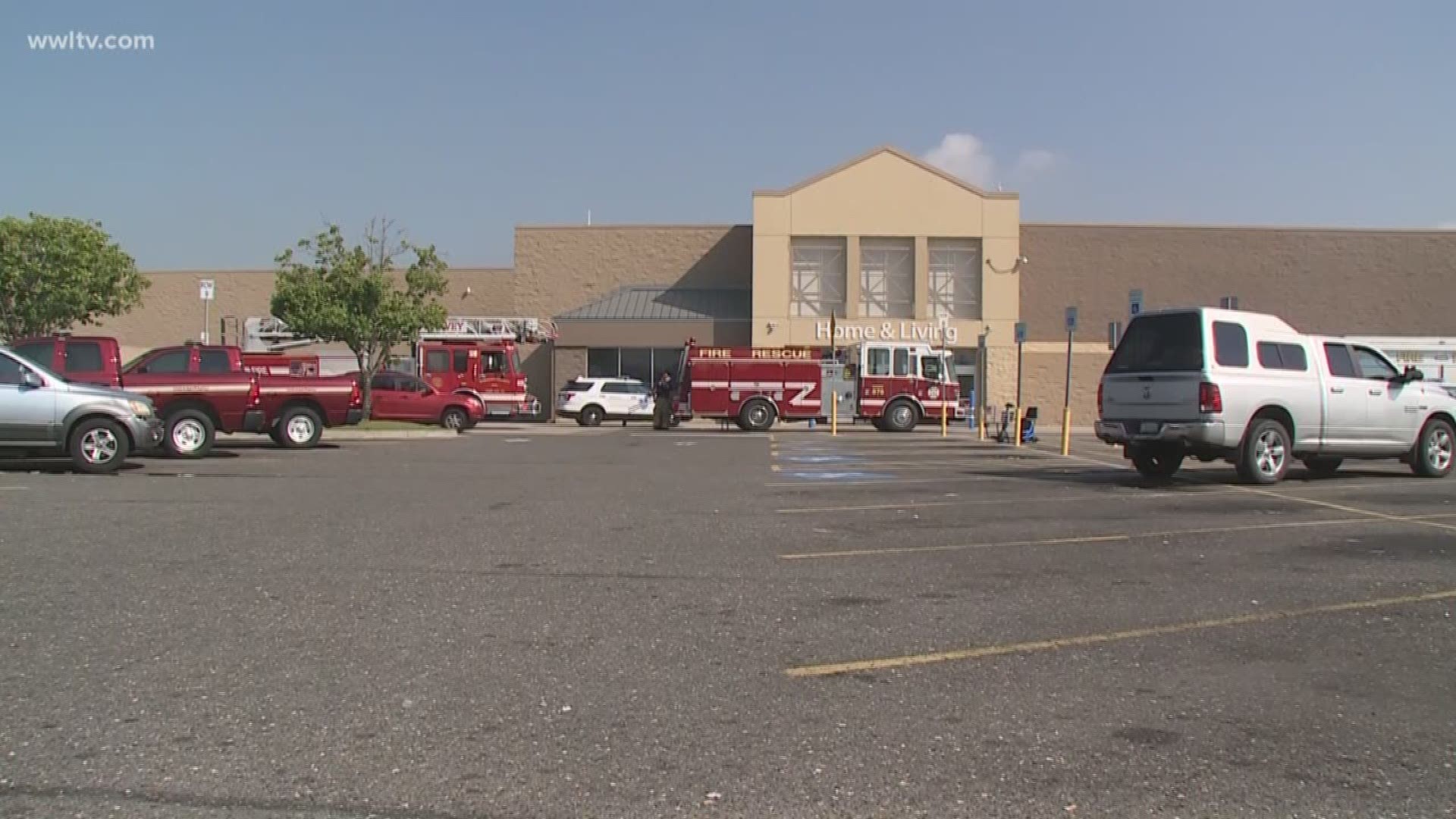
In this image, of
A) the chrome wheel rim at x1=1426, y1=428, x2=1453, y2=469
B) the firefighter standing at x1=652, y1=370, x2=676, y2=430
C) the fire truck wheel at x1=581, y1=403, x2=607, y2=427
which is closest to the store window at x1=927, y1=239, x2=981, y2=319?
the firefighter standing at x1=652, y1=370, x2=676, y2=430

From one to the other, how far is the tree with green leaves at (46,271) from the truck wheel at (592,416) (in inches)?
602

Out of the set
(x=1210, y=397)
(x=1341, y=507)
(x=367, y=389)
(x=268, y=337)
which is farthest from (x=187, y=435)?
(x=268, y=337)

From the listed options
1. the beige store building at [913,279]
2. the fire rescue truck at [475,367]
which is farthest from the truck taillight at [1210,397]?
the beige store building at [913,279]

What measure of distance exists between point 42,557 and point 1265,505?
11707 mm

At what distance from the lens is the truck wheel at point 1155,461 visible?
15.0m

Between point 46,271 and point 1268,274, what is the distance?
4271 cm

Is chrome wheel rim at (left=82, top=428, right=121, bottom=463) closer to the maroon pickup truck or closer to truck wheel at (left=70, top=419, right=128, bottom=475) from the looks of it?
truck wheel at (left=70, top=419, right=128, bottom=475)

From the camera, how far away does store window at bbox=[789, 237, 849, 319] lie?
42.8m

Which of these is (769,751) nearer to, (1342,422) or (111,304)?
(1342,422)

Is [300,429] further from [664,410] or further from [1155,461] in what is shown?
[1155,461]

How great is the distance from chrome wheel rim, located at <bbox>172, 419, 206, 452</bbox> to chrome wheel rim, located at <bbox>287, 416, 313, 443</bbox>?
8.88ft

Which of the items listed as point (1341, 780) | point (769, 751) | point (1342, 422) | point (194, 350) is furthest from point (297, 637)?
point (194, 350)

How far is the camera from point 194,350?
19.6 m

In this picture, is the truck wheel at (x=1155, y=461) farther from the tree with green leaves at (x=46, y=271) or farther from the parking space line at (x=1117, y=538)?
the tree with green leaves at (x=46, y=271)
